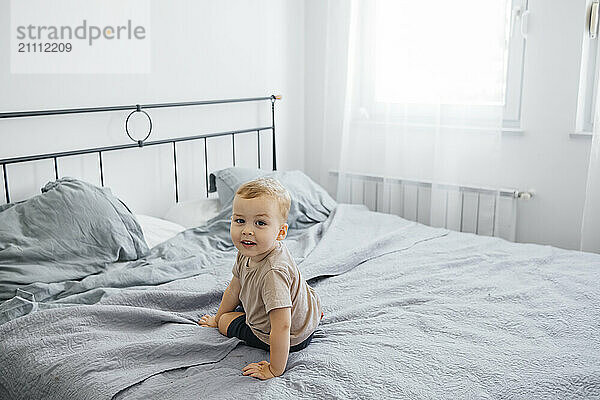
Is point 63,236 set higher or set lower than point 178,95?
lower

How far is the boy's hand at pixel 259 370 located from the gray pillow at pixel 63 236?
0.80 m

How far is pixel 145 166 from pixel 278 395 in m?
1.61

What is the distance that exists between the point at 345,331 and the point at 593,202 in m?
1.51

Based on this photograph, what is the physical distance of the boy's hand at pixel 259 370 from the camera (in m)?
1.38

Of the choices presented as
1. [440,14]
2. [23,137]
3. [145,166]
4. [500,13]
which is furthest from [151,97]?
[500,13]

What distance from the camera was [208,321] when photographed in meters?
1.65

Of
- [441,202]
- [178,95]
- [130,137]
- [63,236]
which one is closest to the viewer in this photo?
[63,236]

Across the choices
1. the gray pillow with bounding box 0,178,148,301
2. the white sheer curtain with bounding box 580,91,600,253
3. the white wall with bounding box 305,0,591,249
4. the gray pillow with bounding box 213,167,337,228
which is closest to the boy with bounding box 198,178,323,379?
the gray pillow with bounding box 0,178,148,301

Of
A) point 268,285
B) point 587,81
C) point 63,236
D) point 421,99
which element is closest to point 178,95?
point 63,236

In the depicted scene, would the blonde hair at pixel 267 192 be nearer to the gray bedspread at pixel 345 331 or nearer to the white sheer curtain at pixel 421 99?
the gray bedspread at pixel 345 331

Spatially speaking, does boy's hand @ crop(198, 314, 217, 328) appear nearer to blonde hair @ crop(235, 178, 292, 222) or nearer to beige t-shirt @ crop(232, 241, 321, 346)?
beige t-shirt @ crop(232, 241, 321, 346)

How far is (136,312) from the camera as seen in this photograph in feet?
5.36

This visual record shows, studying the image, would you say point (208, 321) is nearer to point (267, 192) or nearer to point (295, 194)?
point (267, 192)

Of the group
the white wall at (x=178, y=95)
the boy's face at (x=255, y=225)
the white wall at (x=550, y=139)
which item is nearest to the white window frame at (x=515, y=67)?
the white wall at (x=550, y=139)
